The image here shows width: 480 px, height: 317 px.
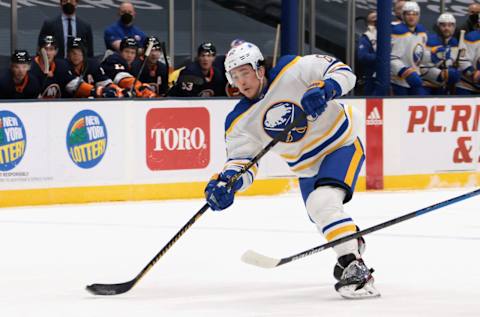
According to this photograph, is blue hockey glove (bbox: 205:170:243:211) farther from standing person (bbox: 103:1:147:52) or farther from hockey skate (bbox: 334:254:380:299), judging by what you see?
standing person (bbox: 103:1:147:52)

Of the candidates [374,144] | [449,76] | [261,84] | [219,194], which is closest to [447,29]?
[449,76]

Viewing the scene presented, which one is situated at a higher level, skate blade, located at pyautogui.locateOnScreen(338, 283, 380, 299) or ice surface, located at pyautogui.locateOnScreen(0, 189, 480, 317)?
skate blade, located at pyautogui.locateOnScreen(338, 283, 380, 299)

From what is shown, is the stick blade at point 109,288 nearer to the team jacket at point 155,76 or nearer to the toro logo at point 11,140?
the toro logo at point 11,140

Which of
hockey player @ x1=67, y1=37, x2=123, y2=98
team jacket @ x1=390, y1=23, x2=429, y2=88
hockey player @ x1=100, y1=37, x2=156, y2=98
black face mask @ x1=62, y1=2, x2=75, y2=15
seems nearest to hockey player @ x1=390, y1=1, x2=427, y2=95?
team jacket @ x1=390, y1=23, x2=429, y2=88

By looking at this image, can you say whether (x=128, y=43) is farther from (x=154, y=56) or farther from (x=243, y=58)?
(x=243, y=58)

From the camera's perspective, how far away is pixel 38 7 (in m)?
12.4

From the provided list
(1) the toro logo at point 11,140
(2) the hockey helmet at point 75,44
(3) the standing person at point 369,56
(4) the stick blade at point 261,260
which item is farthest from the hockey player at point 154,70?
(4) the stick blade at point 261,260

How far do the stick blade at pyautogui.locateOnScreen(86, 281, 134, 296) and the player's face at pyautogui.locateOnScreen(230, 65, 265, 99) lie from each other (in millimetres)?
949

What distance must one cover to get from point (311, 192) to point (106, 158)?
4.23 meters

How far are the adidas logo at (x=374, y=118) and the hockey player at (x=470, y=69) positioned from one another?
163 centimetres

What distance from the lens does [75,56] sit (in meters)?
9.42

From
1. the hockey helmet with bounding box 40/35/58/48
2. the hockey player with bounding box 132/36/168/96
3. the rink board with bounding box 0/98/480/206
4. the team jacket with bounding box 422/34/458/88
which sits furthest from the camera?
the team jacket with bounding box 422/34/458/88

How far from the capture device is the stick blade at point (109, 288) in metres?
5.28

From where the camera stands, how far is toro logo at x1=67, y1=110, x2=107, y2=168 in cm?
919
